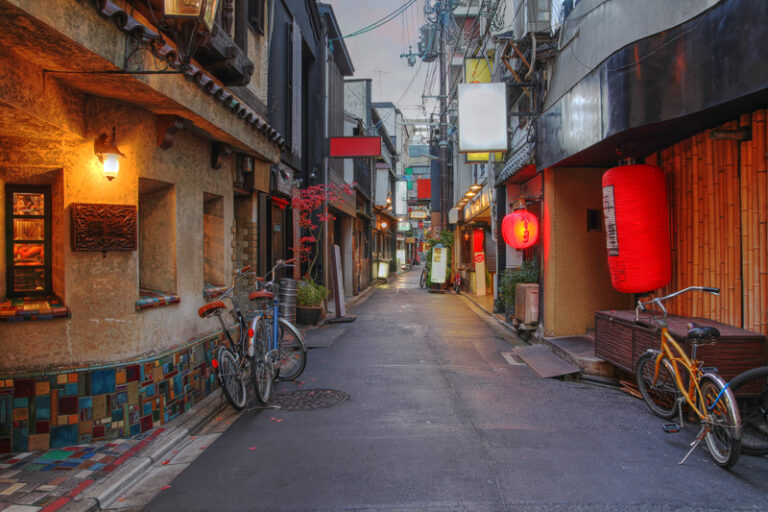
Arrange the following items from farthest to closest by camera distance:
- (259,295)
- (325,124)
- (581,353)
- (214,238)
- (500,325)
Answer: (325,124), (500,325), (581,353), (214,238), (259,295)

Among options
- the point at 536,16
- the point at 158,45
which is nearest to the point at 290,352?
the point at 158,45

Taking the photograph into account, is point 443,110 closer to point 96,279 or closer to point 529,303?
point 529,303

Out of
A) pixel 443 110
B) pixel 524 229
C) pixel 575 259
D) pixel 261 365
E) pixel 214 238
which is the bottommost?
pixel 261 365

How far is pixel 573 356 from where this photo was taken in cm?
812

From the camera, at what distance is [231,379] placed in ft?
19.9

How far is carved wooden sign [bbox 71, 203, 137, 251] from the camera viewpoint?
4.88 metres

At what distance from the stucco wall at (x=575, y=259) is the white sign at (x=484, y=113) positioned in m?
2.03

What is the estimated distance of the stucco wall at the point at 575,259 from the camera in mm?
9773

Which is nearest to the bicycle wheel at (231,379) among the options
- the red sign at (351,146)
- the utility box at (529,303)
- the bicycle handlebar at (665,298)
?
the bicycle handlebar at (665,298)

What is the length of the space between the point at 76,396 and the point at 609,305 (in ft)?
28.9

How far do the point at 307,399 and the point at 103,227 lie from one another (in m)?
3.27

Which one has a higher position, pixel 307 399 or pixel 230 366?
pixel 230 366

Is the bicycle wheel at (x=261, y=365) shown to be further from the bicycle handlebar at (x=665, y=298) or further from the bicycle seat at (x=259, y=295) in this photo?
the bicycle handlebar at (x=665, y=298)

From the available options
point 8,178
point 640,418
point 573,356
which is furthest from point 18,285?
point 573,356
